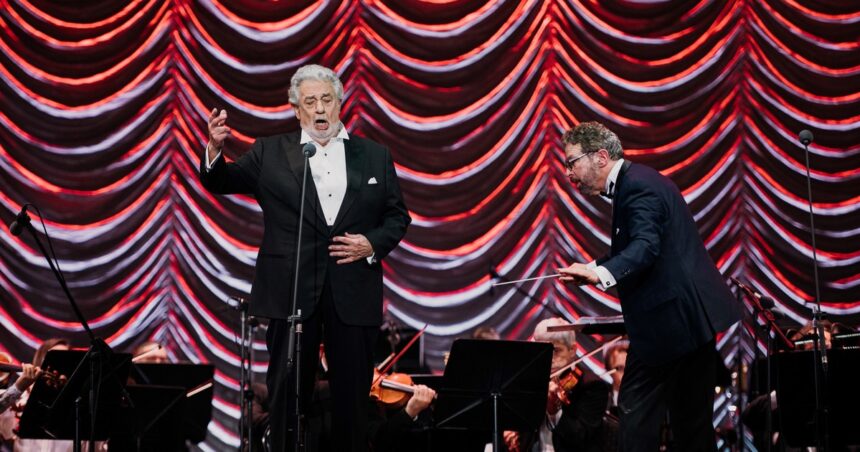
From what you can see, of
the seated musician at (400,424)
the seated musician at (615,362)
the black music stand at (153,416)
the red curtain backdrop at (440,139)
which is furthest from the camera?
the red curtain backdrop at (440,139)

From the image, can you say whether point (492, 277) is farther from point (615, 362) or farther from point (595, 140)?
point (595, 140)

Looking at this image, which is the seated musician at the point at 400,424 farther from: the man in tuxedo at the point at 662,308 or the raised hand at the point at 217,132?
the raised hand at the point at 217,132

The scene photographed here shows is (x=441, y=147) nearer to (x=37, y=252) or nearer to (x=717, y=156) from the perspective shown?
(x=717, y=156)

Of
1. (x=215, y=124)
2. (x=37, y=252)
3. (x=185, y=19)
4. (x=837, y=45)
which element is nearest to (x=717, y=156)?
(x=837, y=45)

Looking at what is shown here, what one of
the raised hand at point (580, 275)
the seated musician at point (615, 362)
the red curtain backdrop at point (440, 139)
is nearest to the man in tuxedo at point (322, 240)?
the raised hand at point (580, 275)

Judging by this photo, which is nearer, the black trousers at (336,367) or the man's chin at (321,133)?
the black trousers at (336,367)

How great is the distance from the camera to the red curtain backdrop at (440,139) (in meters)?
7.36

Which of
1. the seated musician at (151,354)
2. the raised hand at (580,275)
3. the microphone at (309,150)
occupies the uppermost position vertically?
the microphone at (309,150)

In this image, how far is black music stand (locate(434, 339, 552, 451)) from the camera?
15.8 feet

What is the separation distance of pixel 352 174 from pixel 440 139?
11.7 ft

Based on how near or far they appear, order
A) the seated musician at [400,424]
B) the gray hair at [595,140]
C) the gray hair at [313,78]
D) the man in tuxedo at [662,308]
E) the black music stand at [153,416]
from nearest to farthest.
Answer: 1. the man in tuxedo at [662,308]
2. the gray hair at [313,78]
3. the gray hair at [595,140]
4. the seated musician at [400,424]
5. the black music stand at [153,416]

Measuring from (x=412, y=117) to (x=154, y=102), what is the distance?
Result: 2.01 m

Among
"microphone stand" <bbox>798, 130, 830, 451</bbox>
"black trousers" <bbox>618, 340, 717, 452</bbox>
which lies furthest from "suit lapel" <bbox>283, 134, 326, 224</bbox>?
"microphone stand" <bbox>798, 130, 830, 451</bbox>

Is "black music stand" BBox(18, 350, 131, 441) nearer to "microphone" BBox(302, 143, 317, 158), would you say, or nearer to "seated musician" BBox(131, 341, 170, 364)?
"seated musician" BBox(131, 341, 170, 364)
